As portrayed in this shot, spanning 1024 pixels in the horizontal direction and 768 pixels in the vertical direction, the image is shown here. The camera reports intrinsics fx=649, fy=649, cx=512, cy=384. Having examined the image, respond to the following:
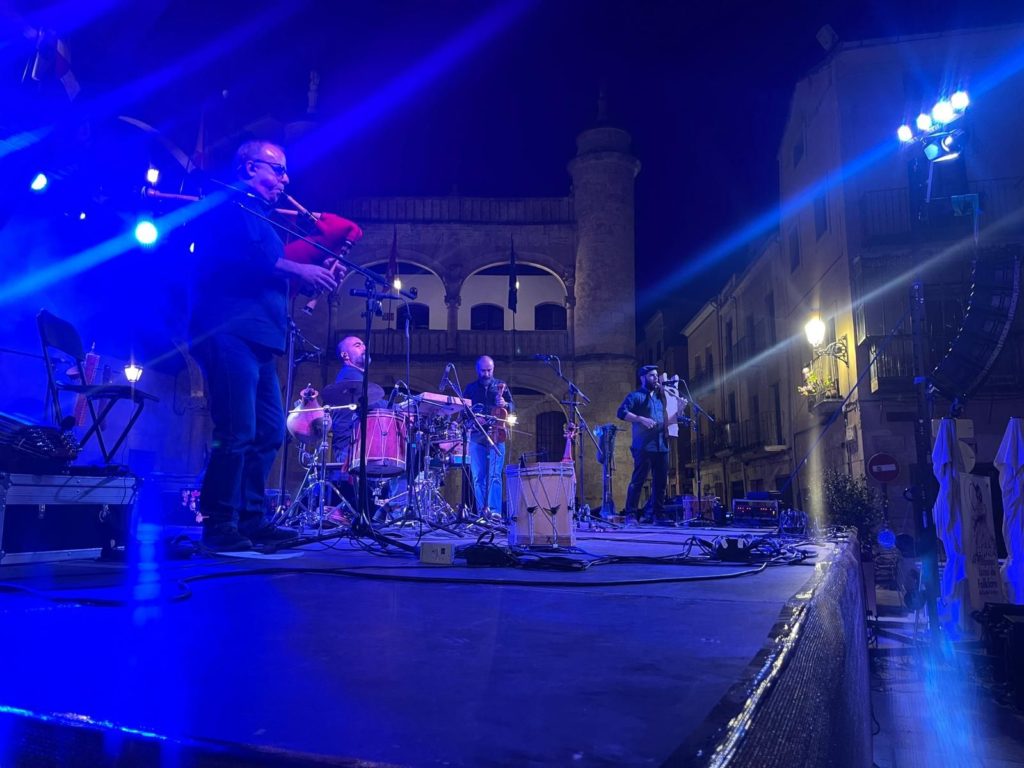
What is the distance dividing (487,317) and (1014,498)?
55.0 ft

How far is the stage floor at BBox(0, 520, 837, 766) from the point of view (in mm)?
608

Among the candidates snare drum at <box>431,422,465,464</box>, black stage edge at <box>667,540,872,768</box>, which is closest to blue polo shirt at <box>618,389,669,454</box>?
snare drum at <box>431,422,465,464</box>

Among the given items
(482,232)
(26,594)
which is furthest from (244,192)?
(482,232)

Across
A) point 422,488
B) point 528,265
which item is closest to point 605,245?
point 528,265

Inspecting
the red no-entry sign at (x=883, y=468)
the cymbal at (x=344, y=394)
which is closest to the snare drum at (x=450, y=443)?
the cymbal at (x=344, y=394)

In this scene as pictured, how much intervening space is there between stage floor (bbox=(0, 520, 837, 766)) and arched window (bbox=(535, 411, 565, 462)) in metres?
18.2

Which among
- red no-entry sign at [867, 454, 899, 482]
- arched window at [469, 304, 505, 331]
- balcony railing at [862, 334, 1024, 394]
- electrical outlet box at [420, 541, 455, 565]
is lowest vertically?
electrical outlet box at [420, 541, 455, 565]

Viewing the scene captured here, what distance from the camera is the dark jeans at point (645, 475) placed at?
340 inches

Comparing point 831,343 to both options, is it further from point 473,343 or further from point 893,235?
point 473,343

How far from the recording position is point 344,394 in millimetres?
6000

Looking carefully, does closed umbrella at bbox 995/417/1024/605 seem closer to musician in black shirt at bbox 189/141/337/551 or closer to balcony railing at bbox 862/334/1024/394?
balcony railing at bbox 862/334/1024/394

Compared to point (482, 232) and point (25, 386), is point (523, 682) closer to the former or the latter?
point (25, 386)

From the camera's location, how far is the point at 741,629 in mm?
1196

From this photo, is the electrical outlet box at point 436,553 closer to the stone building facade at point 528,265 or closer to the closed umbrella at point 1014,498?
the closed umbrella at point 1014,498
